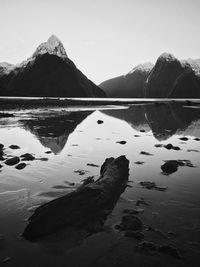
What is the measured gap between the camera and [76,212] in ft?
23.6

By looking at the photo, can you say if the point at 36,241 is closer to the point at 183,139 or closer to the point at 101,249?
the point at 101,249

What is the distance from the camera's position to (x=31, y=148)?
Result: 18.0 m

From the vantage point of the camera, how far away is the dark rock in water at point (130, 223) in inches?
280

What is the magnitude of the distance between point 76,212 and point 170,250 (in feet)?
8.64

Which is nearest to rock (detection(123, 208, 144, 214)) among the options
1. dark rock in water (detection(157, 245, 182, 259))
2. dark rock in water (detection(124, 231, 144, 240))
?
dark rock in water (detection(124, 231, 144, 240))

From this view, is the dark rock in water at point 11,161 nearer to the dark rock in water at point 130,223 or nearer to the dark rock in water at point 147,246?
the dark rock in water at point 130,223

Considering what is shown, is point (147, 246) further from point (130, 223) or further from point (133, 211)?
point (133, 211)

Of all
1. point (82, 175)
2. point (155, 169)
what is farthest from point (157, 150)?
point (82, 175)

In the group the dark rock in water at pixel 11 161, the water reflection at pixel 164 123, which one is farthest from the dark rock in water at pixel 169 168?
the water reflection at pixel 164 123

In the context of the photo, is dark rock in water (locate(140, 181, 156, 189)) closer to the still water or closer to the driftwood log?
the still water

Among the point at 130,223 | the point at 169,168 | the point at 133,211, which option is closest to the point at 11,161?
the point at 133,211

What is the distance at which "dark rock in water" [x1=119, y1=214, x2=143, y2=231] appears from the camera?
23.4 ft

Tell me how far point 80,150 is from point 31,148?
354 cm

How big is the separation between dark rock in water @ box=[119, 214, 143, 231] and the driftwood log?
56cm
